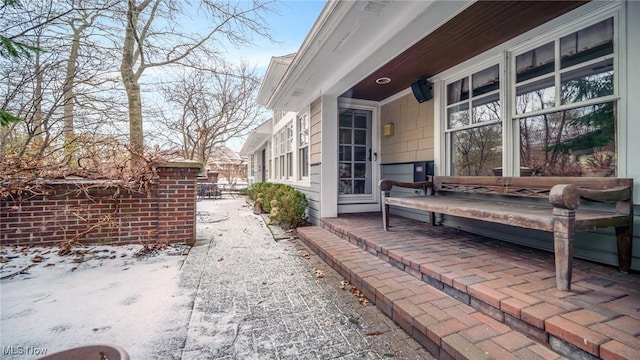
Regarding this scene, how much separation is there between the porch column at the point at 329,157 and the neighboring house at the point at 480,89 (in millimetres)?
17

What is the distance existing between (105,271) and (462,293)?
3.39 m

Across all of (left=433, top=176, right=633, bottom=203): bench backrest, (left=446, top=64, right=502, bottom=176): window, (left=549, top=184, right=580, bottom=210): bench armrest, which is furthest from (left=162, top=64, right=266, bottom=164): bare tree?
(left=549, top=184, right=580, bottom=210): bench armrest

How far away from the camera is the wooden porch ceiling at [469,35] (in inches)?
93.4

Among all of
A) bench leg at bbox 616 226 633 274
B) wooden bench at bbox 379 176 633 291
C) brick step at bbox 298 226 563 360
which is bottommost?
brick step at bbox 298 226 563 360

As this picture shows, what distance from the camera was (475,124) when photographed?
350 centimetres

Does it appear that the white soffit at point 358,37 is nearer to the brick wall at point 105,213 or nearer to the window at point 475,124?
the window at point 475,124

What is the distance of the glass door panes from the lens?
16.9 feet

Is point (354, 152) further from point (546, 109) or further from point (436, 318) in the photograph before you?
point (436, 318)

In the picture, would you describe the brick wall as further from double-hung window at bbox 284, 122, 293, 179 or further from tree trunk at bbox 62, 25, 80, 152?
double-hung window at bbox 284, 122, 293, 179

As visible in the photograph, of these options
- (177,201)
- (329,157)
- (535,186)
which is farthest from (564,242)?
(177,201)

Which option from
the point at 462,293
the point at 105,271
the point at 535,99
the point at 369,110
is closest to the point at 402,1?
the point at 535,99

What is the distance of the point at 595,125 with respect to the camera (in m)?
2.36

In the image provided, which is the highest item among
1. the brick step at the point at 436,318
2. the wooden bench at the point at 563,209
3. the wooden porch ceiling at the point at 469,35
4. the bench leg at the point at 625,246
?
the wooden porch ceiling at the point at 469,35

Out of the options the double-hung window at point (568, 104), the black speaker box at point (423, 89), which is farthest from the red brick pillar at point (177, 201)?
the double-hung window at point (568, 104)
